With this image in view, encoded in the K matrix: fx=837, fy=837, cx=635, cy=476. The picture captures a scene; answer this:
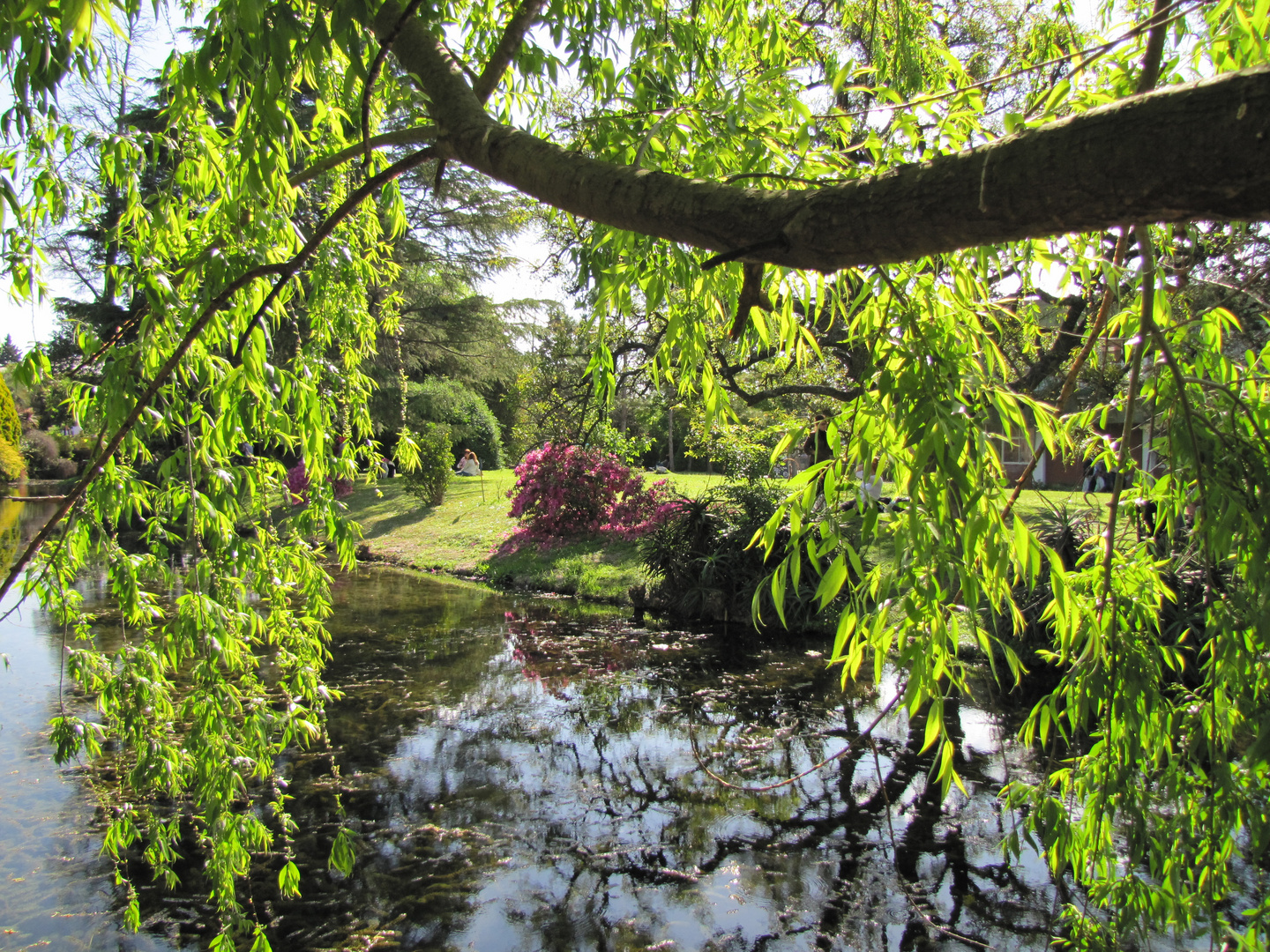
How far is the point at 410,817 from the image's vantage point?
17.5 ft

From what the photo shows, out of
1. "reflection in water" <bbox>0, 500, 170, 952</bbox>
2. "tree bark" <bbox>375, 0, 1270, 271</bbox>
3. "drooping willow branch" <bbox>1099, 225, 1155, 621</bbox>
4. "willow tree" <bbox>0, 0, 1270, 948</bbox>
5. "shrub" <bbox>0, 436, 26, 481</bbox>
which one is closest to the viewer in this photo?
"tree bark" <bbox>375, 0, 1270, 271</bbox>

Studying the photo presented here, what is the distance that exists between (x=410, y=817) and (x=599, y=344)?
4.05 metres

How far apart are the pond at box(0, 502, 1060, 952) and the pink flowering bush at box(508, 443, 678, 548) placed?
6587 mm

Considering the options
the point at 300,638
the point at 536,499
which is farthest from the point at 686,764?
the point at 536,499

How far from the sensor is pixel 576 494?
50.4 ft

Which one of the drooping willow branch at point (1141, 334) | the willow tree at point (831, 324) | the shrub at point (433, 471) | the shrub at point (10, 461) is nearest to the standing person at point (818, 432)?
the willow tree at point (831, 324)

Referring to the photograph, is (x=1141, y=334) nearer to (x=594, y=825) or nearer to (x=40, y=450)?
(x=594, y=825)

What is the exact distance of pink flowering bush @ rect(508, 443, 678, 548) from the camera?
1513cm

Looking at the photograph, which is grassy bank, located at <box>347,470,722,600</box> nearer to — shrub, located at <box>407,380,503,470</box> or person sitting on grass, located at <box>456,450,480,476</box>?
person sitting on grass, located at <box>456,450,480,476</box>

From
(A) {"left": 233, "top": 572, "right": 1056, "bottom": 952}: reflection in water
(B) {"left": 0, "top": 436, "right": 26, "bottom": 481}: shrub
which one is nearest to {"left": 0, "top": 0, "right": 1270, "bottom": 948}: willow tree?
(A) {"left": 233, "top": 572, "right": 1056, "bottom": 952}: reflection in water

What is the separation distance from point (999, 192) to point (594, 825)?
4.91m

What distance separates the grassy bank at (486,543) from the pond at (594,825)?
12.9 feet

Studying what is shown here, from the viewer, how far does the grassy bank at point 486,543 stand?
13.1 m

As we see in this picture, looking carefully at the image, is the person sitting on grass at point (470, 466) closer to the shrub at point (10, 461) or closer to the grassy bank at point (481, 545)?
the grassy bank at point (481, 545)
